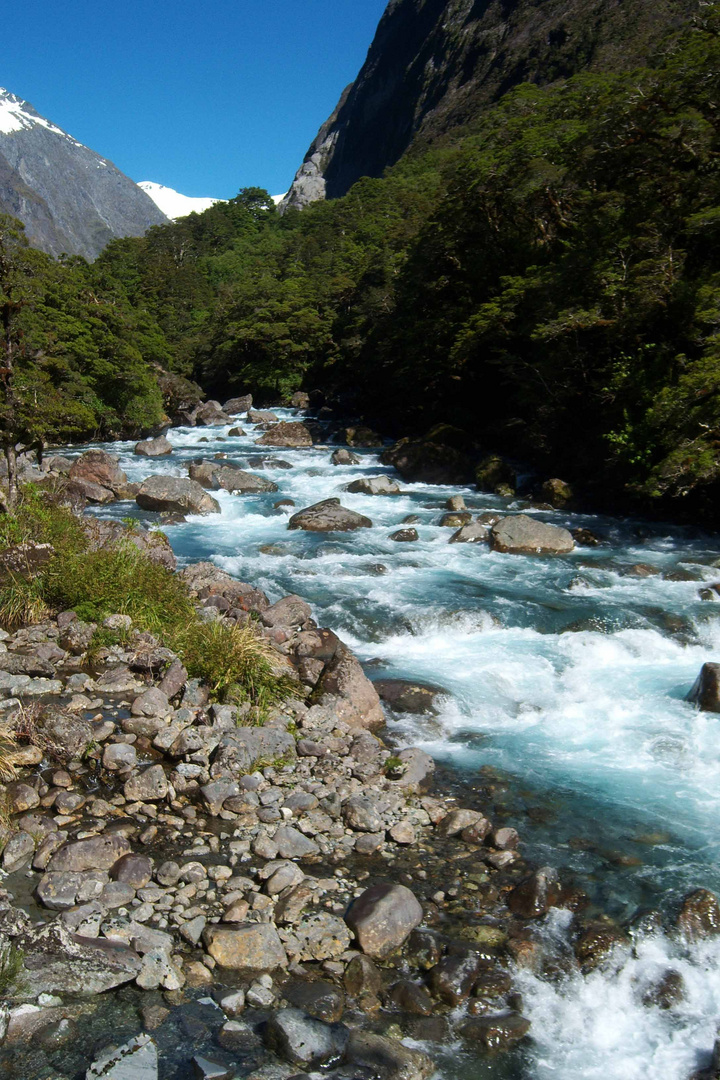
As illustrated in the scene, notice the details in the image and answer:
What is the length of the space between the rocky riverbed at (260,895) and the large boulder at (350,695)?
0.02 meters

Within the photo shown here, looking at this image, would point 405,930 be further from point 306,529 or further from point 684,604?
point 306,529

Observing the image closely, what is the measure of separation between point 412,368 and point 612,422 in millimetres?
12243

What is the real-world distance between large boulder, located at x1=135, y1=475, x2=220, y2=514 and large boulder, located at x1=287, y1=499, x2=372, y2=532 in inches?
90.1

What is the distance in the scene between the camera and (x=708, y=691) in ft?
28.1

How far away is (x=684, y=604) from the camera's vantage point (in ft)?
38.9

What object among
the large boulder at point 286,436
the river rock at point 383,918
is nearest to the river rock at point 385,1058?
the river rock at point 383,918

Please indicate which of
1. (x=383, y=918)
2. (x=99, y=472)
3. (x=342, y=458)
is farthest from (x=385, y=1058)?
(x=342, y=458)

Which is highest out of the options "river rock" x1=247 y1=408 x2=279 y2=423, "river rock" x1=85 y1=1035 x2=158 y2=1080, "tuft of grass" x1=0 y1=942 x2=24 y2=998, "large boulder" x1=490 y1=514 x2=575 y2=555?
"river rock" x1=247 y1=408 x2=279 y2=423

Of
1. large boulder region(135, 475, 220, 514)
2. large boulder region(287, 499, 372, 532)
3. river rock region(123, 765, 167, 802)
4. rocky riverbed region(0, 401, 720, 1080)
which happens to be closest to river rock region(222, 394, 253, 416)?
large boulder region(135, 475, 220, 514)

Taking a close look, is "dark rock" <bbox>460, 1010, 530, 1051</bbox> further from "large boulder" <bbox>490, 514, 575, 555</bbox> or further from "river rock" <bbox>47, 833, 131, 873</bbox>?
"large boulder" <bbox>490, 514, 575, 555</bbox>

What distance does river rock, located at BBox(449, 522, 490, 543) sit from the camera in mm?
15555

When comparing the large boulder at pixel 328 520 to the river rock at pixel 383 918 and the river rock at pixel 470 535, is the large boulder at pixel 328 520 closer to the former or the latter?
the river rock at pixel 470 535

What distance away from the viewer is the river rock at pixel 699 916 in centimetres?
518

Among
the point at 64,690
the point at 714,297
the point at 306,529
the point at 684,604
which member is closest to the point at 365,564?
the point at 306,529
